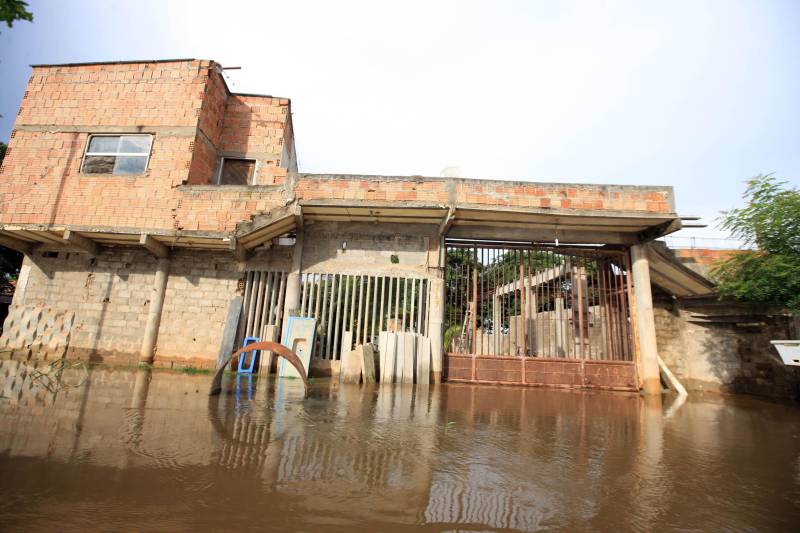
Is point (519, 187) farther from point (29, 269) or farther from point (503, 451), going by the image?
point (29, 269)

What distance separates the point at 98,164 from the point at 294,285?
6484 millimetres

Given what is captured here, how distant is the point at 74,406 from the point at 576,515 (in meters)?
4.88

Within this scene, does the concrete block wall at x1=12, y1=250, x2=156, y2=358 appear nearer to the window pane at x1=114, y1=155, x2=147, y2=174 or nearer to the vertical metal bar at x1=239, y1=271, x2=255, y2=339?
the window pane at x1=114, y1=155, x2=147, y2=174

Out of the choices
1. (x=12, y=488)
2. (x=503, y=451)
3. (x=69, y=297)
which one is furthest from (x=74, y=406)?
(x=69, y=297)

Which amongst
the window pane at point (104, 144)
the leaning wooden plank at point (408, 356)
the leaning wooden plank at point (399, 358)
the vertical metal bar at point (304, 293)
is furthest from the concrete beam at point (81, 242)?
the leaning wooden plank at point (408, 356)

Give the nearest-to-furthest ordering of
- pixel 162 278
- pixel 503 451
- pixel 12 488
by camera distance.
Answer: pixel 12 488 < pixel 503 451 < pixel 162 278

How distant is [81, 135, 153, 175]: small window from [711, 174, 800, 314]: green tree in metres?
14.5

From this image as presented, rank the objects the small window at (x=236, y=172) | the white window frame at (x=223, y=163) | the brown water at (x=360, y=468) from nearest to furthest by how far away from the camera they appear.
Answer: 1. the brown water at (x=360, y=468)
2. the white window frame at (x=223, y=163)
3. the small window at (x=236, y=172)

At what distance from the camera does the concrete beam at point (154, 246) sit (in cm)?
873

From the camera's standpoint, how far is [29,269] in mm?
9797

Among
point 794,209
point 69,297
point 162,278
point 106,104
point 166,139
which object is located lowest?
point 69,297

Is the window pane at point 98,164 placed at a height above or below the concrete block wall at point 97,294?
above

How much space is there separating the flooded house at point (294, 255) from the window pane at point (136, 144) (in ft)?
0.11

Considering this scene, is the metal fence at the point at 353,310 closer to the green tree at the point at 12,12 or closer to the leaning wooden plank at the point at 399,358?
the leaning wooden plank at the point at 399,358
